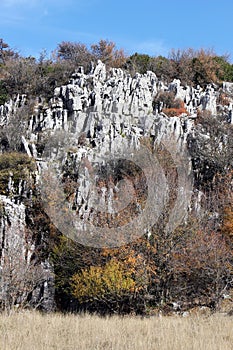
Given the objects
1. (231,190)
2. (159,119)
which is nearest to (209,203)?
(231,190)

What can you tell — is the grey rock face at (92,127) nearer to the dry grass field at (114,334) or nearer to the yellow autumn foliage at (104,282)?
the yellow autumn foliage at (104,282)

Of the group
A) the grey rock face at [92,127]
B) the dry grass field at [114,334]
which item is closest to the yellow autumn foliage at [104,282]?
the grey rock face at [92,127]

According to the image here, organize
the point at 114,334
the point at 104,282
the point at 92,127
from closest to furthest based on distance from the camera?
1. the point at 114,334
2. the point at 104,282
3. the point at 92,127

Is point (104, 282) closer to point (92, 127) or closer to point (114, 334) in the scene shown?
point (114, 334)

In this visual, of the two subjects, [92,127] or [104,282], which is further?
[92,127]

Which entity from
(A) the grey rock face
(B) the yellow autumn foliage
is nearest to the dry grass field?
(B) the yellow autumn foliage

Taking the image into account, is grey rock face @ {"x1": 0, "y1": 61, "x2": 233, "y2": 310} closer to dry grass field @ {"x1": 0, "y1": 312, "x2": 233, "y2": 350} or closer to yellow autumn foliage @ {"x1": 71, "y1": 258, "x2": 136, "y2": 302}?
yellow autumn foliage @ {"x1": 71, "y1": 258, "x2": 136, "y2": 302}

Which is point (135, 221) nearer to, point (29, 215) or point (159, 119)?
point (29, 215)

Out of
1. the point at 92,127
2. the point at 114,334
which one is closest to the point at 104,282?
the point at 114,334
